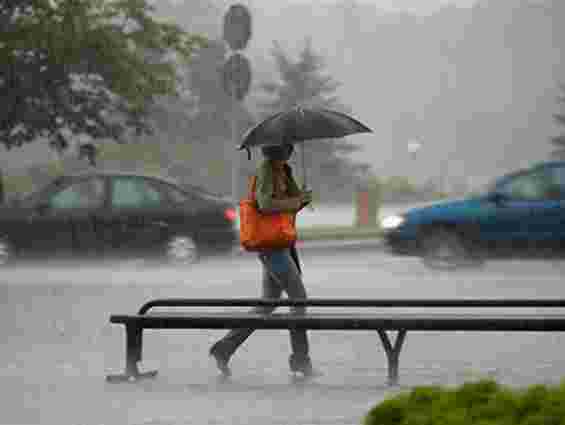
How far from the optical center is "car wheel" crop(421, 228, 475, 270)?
2017cm

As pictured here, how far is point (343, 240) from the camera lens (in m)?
28.0

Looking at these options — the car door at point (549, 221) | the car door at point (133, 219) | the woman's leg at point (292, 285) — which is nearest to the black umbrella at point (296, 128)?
the woman's leg at point (292, 285)

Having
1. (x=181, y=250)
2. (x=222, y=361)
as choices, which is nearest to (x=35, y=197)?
(x=181, y=250)

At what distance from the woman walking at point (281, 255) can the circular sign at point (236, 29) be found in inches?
686

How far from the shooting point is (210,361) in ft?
34.7

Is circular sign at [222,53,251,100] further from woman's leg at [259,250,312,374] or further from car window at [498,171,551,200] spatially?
woman's leg at [259,250,312,374]

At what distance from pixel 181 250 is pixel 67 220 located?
1.83m

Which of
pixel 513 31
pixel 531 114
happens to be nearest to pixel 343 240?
pixel 531 114

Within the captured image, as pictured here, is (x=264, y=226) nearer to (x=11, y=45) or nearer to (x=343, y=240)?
(x=11, y=45)

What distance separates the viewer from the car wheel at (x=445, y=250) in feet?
66.2

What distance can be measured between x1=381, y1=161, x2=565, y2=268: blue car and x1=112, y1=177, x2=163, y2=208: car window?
3.84 m

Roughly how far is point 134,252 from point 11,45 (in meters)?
4.68

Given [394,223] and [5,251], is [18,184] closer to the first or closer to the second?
[5,251]

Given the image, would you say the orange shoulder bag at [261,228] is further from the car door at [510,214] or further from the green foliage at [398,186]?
the green foliage at [398,186]
